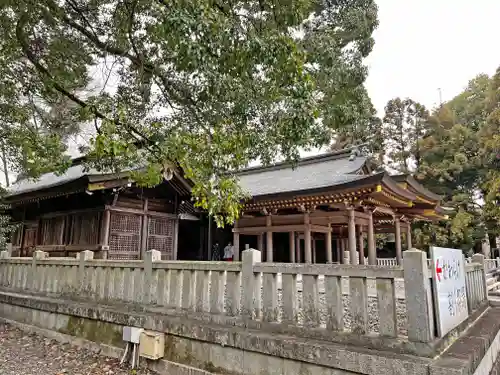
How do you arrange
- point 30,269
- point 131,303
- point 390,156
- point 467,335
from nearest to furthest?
point 467,335, point 131,303, point 30,269, point 390,156

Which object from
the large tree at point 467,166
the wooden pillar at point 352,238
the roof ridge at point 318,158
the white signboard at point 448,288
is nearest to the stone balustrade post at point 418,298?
the white signboard at point 448,288

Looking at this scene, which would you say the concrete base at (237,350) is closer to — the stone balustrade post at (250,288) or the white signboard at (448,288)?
the stone balustrade post at (250,288)

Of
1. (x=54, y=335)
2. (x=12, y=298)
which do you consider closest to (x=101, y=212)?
(x=12, y=298)

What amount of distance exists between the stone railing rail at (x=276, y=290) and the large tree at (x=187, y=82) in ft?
3.85

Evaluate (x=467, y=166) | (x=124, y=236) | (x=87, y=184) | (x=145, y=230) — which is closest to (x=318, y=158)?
(x=145, y=230)

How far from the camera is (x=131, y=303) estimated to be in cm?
579

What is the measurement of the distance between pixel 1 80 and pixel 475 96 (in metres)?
35.9

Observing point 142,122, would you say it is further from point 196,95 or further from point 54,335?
point 54,335

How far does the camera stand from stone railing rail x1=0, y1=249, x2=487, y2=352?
346 cm

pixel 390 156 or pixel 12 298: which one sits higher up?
pixel 390 156

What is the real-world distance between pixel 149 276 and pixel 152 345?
106cm

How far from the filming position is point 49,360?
592cm

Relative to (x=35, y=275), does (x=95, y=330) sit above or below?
below

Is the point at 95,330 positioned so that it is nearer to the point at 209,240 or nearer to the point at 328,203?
the point at 328,203
